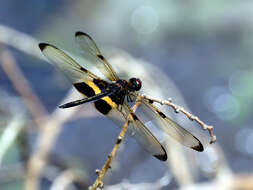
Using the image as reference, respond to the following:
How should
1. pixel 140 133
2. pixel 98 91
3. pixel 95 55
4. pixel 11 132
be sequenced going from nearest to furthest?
pixel 140 133 < pixel 98 91 < pixel 95 55 < pixel 11 132

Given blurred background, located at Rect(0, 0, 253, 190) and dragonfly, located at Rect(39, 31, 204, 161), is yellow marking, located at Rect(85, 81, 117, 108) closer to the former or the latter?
dragonfly, located at Rect(39, 31, 204, 161)

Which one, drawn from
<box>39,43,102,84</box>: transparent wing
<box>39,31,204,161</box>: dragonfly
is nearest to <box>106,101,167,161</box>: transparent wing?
<box>39,31,204,161</box>: dragonfly

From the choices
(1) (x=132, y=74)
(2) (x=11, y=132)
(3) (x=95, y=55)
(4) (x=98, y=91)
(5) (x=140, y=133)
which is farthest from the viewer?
(1) (x=132, y=74)

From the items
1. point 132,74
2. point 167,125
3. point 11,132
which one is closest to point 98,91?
point 167,125

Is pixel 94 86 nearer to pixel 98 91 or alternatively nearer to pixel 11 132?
pixel 98 91

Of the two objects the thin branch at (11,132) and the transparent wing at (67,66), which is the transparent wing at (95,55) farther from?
the thin branch at (11,132)

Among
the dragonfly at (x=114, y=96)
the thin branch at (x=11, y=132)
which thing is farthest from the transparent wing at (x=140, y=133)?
the thin branch at (x=11, y=132)

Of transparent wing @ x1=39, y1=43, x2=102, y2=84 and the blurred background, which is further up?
the blurred background

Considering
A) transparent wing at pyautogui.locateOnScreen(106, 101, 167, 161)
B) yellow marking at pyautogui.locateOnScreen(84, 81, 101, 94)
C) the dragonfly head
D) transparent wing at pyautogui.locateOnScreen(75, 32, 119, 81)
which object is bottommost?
transparent wing at pyautogui.locateOnScreen(106, 101, 167, 161)
